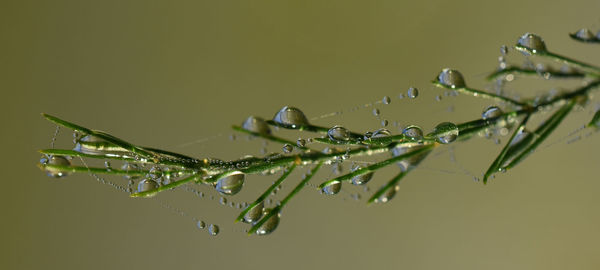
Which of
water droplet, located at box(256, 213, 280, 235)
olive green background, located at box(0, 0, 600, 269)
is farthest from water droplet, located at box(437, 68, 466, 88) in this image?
olive green background, located at box(0, 0, 600, 269)

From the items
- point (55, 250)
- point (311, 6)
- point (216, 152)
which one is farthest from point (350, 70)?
point (55, 250)

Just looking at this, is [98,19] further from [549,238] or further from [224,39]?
[549,238]

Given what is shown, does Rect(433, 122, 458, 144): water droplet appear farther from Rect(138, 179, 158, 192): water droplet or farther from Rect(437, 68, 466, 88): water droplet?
Rect(138, 179, 158, 192): water droplet

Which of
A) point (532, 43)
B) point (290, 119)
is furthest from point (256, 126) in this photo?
point (532, 43)

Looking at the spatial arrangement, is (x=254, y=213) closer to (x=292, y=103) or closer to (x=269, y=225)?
(x=269, y=225)

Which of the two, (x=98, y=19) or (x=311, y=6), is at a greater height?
(x=98, y=19)

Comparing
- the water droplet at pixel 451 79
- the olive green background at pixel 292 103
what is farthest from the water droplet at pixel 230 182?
the olive green background at pixel 292 103
